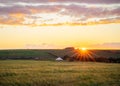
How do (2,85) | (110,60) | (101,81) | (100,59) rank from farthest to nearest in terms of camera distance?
(100,59) → (110,60) → (101,81) → (2,85)

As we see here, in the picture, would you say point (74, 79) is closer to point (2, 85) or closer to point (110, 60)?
point (2, 85)

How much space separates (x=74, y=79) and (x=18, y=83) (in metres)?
6.59

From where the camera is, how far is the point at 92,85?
2791 cm

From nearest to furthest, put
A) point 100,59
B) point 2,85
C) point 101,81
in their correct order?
point 2,85
point 101,81
point 100,59

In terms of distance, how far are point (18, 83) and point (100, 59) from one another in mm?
68915

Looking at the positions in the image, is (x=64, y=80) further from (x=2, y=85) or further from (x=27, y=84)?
(x=2, y=85)

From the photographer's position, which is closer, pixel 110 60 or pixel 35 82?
pixel 35 82

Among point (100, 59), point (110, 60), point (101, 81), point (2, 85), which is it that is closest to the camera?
point (2, 85)

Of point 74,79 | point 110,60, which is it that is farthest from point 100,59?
point 74,79

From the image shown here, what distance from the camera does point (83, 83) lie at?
28.5 m

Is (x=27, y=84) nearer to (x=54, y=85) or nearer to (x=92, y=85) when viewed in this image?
(x=54, y=85)

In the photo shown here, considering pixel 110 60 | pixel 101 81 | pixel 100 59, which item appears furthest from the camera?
pixel 100 59

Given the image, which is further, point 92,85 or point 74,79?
point 74,79

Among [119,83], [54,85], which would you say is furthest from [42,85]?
[119,83]
